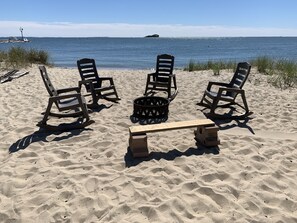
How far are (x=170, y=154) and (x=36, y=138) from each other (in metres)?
2.20

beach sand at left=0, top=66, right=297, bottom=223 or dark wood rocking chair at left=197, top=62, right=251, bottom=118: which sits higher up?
dark wood rocking chair at left=197, top=62, right=251, bottom=118

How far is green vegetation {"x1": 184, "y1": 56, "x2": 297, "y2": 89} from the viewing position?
353 inches

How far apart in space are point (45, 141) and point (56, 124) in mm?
845

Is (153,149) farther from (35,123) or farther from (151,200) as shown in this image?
(35,123)

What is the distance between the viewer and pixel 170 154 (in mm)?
4117

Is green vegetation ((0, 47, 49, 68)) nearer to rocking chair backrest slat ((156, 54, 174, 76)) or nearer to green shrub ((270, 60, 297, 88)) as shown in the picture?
rocking chair backrest slat ((156, 54, 174, 76))

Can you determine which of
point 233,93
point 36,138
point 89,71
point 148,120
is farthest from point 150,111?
point 89,71

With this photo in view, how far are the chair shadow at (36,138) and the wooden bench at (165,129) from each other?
4.10 ft

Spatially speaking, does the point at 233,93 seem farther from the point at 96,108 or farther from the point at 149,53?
the point at 149,53

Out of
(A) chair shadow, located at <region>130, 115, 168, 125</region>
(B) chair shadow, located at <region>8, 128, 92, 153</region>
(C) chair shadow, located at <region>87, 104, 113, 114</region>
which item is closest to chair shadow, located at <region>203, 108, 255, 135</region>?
(A) chair shadow, located at <region>130, 115, 168, 125</region>

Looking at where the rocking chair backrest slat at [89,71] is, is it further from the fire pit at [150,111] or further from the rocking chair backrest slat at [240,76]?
the rocking chair backrest slat at [240,76]

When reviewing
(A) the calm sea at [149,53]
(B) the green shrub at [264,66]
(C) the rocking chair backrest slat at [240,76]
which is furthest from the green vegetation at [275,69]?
(C) the rocking chair backrest slat at [240,76]

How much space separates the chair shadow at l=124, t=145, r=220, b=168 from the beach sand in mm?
13

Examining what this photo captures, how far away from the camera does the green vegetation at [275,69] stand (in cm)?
896
